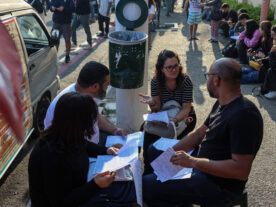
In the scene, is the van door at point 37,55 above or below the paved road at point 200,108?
above

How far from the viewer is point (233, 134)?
2.31 meters

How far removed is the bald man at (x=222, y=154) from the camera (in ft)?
7.54

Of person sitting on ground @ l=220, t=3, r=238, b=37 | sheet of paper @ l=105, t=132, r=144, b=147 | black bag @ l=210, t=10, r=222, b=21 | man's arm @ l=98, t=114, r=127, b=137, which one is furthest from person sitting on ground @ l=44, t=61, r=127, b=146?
person sitting on ground @ l=220, t=3, r=238, b=37

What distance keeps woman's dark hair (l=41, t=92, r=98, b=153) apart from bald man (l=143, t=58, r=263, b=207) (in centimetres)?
73

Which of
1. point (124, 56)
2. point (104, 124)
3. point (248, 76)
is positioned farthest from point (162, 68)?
point (248, 76)

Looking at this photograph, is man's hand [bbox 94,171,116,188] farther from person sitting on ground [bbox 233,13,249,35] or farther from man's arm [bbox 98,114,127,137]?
person sitting on ground [bbox 233,13,249,35]

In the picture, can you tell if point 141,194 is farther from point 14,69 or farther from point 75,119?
point 14,69

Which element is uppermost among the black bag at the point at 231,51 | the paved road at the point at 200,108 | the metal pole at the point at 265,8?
the metal pole at the point at 265,8

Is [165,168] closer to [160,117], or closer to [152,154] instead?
[152,154]

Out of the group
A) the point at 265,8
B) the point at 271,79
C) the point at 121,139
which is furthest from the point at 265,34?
the point at 121,139

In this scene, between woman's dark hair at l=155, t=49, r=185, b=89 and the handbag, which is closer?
woman's dark hair at l=155, t=49, r=185, b=89

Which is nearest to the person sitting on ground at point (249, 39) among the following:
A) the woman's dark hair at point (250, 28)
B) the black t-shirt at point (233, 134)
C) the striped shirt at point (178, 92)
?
the woman's dark hair at point (250, 28)

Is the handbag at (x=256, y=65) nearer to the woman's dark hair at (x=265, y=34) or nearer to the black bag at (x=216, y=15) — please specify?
the woman's dark hair at (x=265, y=34)

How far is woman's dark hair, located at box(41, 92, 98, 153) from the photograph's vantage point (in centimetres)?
218
